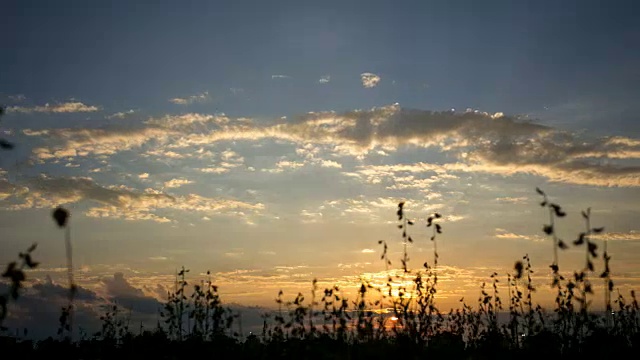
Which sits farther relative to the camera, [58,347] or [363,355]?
[58,347]

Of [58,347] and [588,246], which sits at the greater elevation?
[588,246]

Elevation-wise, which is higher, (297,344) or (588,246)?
(588,246)

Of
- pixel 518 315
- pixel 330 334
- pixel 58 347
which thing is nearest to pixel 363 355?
pixel 330 334

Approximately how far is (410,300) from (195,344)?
14.1 feet

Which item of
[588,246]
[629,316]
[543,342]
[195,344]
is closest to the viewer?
[588,246]

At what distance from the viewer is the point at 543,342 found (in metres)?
11.1

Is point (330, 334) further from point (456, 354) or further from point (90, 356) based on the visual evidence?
point (90, 356)

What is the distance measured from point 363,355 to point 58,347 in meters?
6.79

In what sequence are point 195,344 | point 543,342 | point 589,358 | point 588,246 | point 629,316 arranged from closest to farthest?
point 588,246 < point 589,358 < point 543,342 < point 195,344 < point 629,316

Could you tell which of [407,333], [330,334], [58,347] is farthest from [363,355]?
[58,347]

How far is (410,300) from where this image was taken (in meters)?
11.4

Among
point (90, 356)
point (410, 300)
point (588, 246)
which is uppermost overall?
point (588, 246)

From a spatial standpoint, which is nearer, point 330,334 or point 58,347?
point 330,334

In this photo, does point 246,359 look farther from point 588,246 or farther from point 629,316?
point 629,316
